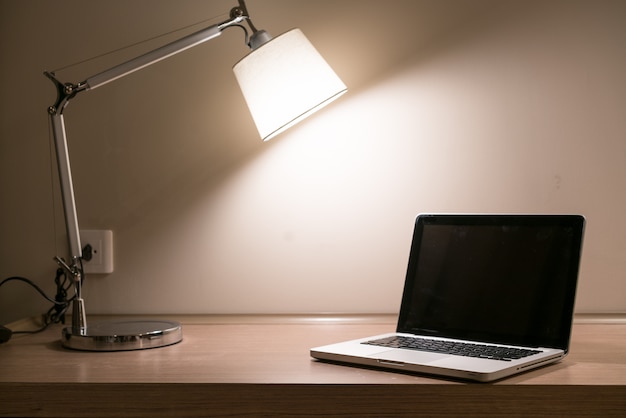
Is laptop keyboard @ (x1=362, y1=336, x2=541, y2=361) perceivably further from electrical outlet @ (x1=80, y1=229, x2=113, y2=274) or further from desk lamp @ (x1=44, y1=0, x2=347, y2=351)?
electrical outlet @ (x1=80, y1=229, x2=113, y2=274)

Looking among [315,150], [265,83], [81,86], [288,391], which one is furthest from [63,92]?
[288,391]

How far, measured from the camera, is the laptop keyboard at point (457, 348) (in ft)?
3.08

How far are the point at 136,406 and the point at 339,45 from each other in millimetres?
779

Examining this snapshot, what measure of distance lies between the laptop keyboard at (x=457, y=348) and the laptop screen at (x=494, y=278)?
0.15 feet

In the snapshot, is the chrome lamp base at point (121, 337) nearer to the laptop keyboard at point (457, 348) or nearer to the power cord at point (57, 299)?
the power cord at point (57, 299)

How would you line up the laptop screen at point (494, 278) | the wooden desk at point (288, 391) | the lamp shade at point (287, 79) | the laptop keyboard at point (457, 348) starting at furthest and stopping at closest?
1. the lamp shade at point (287, 79)
2. the laptop screen at point (494, 278)
3. the laptop keyboard at point (457, 348)
4. the wooden desk at point (288, 391)

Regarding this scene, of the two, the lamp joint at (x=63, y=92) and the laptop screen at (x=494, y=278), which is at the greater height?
the lamp joint at (x=63, y=92)

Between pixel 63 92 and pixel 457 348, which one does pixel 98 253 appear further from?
pixel 457 348

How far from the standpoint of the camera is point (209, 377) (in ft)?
2.90

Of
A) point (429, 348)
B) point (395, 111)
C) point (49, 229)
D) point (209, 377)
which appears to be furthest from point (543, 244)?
point (49, 229)

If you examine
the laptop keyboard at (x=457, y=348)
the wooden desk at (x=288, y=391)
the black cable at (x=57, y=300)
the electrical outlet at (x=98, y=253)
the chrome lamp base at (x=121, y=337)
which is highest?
the electrical outlet at (x=98, y=253)

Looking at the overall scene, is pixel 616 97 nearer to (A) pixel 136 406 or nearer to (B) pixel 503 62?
(B) pixel 503 62

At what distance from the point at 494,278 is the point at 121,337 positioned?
563 mm

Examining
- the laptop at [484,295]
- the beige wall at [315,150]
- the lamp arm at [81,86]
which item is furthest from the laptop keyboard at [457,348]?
the lamp arm at [81,86]
